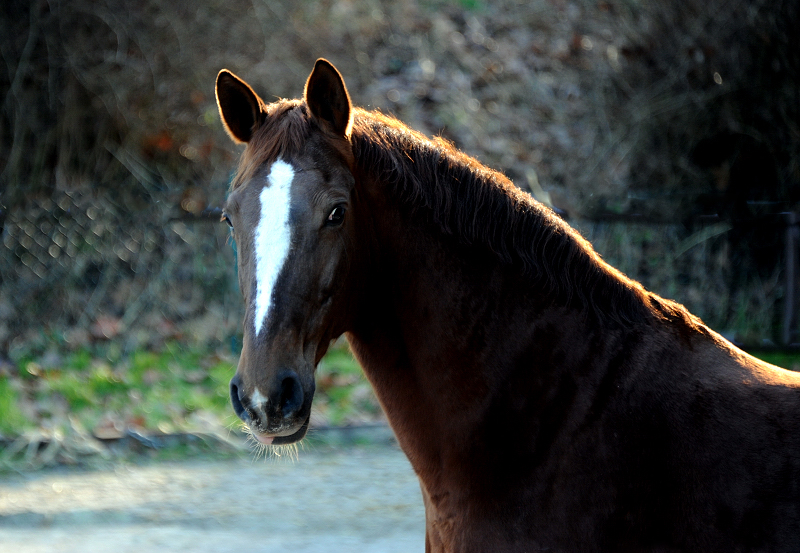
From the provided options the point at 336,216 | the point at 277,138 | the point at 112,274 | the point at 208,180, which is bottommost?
the point at 336,216

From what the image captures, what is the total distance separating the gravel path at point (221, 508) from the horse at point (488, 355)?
6.73 ft

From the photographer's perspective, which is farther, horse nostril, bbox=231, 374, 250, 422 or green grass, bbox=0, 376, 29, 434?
green grass, bbox=0, 376, 29, 434

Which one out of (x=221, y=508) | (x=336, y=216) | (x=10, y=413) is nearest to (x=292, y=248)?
(x=336, y=216)

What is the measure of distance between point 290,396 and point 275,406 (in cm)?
5

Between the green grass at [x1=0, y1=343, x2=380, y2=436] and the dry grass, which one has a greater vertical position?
the dry grass

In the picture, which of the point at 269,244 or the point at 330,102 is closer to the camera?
the point at 269,244

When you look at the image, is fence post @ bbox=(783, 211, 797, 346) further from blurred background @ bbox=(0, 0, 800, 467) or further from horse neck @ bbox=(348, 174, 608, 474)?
horse neck @ bbox=(348, 174, 608, 474)

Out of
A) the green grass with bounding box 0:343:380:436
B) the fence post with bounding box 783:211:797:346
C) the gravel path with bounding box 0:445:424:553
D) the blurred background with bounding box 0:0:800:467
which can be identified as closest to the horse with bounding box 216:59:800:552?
the gravel path with bounding box 0:445:424:553

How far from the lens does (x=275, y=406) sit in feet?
5.57

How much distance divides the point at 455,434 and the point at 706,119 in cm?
647

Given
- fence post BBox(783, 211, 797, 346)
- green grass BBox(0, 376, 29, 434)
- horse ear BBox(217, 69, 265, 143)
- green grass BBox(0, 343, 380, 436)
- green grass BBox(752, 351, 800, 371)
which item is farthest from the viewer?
fence post BBox(783, 211, 797, 346)

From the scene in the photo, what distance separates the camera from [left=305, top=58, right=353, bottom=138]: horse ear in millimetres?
1992

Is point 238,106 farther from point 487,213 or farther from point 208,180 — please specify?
point 208,180

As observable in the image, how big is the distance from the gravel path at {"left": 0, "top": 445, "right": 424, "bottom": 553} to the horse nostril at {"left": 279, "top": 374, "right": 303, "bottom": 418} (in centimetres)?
227
